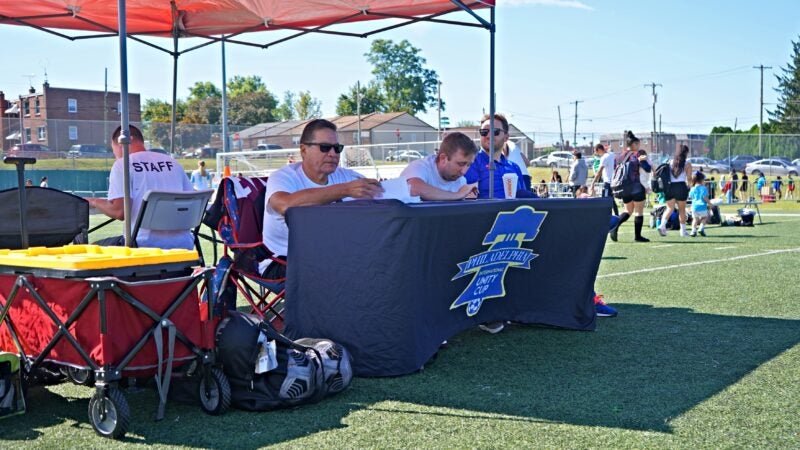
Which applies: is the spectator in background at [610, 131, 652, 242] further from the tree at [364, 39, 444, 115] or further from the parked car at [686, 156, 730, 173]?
the tree at [364, 39, 444, 115]

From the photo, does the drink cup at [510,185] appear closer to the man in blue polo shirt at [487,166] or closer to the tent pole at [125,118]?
the man in blue polo shirt at [487,166]

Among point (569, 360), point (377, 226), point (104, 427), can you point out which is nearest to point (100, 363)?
point (104, 427)

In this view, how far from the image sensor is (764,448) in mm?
3490

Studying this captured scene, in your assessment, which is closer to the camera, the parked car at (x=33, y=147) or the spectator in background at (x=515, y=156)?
the spectator in background at (x=515, y=156)

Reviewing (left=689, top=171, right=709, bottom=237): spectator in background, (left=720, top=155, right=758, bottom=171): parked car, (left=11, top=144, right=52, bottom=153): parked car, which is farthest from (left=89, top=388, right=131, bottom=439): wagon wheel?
(left=720, top=155, right=758, bottom=171): parked car

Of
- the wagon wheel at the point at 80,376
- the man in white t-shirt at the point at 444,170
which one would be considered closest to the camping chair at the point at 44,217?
the wagon wheel at the point at 80,376

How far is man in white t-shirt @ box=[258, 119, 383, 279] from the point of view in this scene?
4918mm

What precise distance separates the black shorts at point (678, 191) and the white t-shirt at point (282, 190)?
1087 cm

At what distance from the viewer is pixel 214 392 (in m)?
4.06

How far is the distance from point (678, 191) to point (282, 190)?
450 inches

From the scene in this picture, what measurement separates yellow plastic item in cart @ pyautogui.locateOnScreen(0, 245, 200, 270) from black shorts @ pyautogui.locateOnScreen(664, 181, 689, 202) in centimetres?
1252

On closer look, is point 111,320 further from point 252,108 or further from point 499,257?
point 252,108

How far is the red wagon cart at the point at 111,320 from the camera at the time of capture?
3.73m

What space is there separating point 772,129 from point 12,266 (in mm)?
90883
